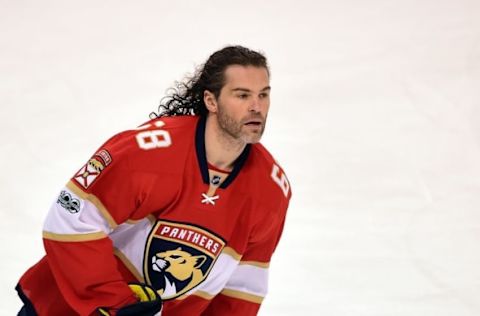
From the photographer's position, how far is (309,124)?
14.3 ft

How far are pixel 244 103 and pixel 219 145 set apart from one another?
5.0 inches

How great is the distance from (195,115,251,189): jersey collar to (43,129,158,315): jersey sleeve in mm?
164

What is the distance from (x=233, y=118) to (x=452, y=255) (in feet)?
4.86

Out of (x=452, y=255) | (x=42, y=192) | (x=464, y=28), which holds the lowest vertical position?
(x=452, y=255)

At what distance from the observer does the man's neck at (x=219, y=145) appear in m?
2.60

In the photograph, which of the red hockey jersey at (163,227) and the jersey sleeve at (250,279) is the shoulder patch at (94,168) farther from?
the jersey sleeve at (250,279)

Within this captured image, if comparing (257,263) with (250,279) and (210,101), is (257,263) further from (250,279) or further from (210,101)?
(210,101)

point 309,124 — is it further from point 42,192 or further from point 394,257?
point 42,192

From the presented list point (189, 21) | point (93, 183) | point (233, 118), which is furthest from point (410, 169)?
point (93, 183)

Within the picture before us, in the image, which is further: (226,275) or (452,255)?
(452,255)

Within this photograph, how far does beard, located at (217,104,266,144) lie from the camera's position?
255 centimetres

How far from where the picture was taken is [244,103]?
257 centimetres

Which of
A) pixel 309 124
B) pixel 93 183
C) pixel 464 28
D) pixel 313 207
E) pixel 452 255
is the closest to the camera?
pixel 93 183

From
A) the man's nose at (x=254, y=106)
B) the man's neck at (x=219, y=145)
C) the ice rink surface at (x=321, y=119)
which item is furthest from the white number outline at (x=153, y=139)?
the ice rink surface at (x=321, y=119)
